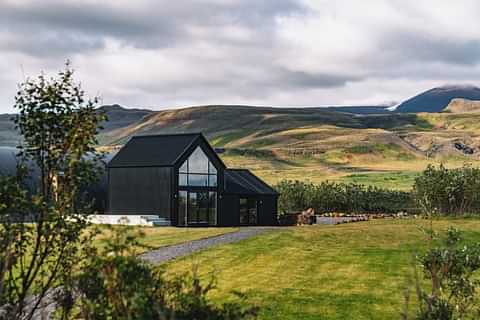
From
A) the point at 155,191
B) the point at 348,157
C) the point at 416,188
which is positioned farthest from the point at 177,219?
the point at 348,157

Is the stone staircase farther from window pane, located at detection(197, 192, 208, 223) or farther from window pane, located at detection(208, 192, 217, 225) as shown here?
window pane, located at detection(208, 192, 217, 225)

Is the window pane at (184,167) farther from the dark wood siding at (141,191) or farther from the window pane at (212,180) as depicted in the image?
the window pane at (212,180)

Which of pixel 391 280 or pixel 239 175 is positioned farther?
pixel 239 175

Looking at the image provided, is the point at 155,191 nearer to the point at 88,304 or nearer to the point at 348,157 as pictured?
the point at 88,304

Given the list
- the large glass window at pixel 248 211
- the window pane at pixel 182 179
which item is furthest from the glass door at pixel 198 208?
the large glass window at pixel 248 211

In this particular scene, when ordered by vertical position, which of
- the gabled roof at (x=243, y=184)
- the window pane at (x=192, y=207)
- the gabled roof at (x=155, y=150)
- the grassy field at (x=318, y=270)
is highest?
the gabled roof at (x=155, y=150)

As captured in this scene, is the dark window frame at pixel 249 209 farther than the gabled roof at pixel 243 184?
Yes

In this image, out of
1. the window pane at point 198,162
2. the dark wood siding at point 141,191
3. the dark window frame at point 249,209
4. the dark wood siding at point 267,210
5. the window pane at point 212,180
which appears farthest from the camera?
the dark wood siding at point 267,210

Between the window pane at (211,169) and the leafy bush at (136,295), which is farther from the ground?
the window pane at (211,169)

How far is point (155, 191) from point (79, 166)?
3311cm

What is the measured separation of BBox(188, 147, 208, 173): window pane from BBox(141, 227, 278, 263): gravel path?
900cm

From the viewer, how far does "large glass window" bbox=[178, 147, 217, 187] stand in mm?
41969

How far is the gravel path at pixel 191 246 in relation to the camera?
82.6ft

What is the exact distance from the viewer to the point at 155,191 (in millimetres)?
42031
